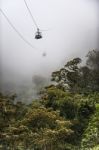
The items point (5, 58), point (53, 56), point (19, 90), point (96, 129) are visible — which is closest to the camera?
point (96, 129)

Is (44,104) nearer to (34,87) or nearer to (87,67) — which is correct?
(87,67)

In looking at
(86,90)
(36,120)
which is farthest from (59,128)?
(86,90)

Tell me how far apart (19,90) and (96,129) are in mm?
14597

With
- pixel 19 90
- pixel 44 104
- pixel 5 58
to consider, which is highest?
pixel 5 58

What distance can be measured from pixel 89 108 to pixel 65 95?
54.4 inches

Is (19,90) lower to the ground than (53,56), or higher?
lower

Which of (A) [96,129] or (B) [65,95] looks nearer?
(A) [96,129]

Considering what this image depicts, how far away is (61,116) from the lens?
61.5 ft

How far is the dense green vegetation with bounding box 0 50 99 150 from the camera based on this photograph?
1544cm

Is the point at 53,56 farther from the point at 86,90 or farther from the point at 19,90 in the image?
the point at 86,90

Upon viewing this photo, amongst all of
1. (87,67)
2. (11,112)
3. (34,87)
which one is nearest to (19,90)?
(34,87)

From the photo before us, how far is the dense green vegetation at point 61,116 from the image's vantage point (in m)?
15.4

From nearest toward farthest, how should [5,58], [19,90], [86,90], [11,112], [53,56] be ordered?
[11,112]
[86,90]
[19,90]
[5,58]
[53,56]

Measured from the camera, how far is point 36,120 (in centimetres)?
1636
